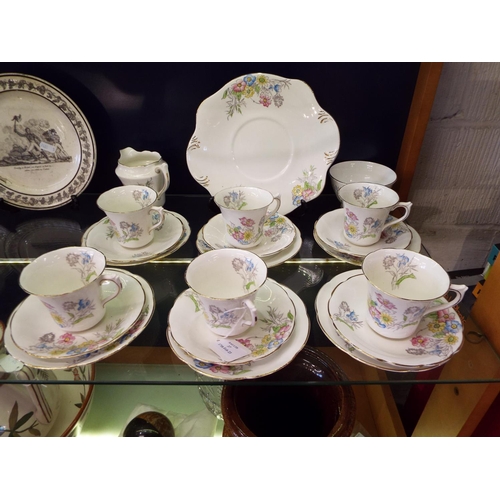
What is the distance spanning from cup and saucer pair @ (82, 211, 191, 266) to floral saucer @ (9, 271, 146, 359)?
0.28ft

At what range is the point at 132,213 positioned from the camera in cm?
67

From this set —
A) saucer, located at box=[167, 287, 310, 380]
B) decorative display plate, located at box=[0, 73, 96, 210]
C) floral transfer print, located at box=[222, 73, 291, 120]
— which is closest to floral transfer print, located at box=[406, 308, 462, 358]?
saucer, located at box=[167, 287, 310, 380]

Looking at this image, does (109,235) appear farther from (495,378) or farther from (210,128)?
(495,378)

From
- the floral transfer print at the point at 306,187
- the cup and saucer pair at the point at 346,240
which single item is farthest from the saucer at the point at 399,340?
the floral transfer print at the point at 306,187

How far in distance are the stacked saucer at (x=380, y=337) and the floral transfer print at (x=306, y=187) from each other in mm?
225

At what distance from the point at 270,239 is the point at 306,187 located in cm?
14

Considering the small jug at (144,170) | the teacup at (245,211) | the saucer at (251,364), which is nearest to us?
the saucer at (251,364)

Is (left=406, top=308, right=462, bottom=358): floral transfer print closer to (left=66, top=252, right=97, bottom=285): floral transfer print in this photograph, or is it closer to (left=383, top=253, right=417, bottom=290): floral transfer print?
(left=383, top=253, right=417, bottom=290): floral transfer print

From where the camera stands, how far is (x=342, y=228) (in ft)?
2.45

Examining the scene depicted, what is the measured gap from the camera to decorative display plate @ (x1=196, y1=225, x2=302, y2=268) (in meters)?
0.69

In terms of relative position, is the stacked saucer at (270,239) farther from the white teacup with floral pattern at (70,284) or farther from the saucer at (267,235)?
the white teacup with floral pattern at (70,284)

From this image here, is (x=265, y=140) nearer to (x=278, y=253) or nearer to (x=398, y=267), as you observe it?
(x=278, y=253)

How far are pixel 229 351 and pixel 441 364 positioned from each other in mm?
275

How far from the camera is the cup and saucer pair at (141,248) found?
0.70 metres
